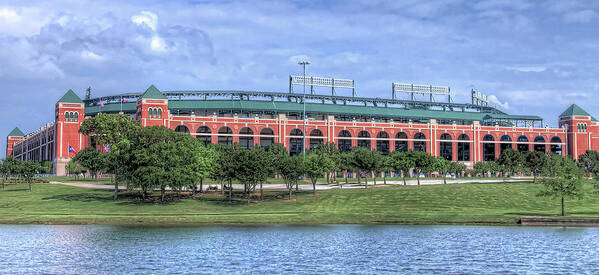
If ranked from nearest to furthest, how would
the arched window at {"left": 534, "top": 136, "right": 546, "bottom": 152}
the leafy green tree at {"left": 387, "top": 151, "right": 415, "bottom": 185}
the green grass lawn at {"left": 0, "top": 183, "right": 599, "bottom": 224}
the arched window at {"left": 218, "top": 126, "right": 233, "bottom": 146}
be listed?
the green grass lawn at {"left": 0, "top": 183, "right": 599, "bottom": 224}
the leafy green tree at {"left": 387, "top": 151, "right": 415, "bottom": 185}
the arched window at {"left": 218, "top": 126, "right": 233, "bottom": 146}
the arched window at {"left": 534, "top": 136, "right": 546, "bottom": 152}

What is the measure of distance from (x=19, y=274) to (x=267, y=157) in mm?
63153

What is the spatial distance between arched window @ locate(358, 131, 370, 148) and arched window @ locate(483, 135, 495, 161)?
1539 inches

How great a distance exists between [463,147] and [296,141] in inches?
2165

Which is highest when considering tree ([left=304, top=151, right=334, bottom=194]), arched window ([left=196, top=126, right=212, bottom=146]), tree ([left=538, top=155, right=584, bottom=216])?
arched window ([left=196, top=126, right=212, bottom=146])

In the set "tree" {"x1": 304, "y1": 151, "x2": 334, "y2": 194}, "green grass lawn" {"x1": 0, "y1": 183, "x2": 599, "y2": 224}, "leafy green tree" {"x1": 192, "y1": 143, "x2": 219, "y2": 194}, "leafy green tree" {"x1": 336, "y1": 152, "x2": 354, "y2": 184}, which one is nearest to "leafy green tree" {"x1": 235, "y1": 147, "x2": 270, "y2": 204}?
"green grass lawn" {"x1": 0, "y1": 183, "x2": 599, "y2": 224}

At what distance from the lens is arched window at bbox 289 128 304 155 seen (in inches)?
7047

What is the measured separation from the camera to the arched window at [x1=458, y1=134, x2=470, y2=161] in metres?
191

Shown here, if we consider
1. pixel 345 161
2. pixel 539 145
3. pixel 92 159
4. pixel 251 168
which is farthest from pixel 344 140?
pixel 251 168

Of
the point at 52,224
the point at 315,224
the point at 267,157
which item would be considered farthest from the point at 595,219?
the point at 52,224

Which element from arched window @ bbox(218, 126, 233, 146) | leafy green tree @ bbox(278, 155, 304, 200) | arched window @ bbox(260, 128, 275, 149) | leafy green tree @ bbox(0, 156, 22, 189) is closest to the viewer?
leafy green tree @ bbox(278, 155, 304, 200)

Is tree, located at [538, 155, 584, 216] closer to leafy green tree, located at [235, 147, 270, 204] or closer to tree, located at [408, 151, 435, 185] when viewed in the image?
leafy green tree, located at [235, 147, 270, 204]

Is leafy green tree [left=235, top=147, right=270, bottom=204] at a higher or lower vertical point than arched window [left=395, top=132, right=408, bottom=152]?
lower

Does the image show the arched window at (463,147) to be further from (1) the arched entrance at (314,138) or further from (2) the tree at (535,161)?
(2) the tree at (535,161)

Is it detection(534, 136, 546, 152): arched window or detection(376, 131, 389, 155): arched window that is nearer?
detection(376, 131, 389, 155): arched window
